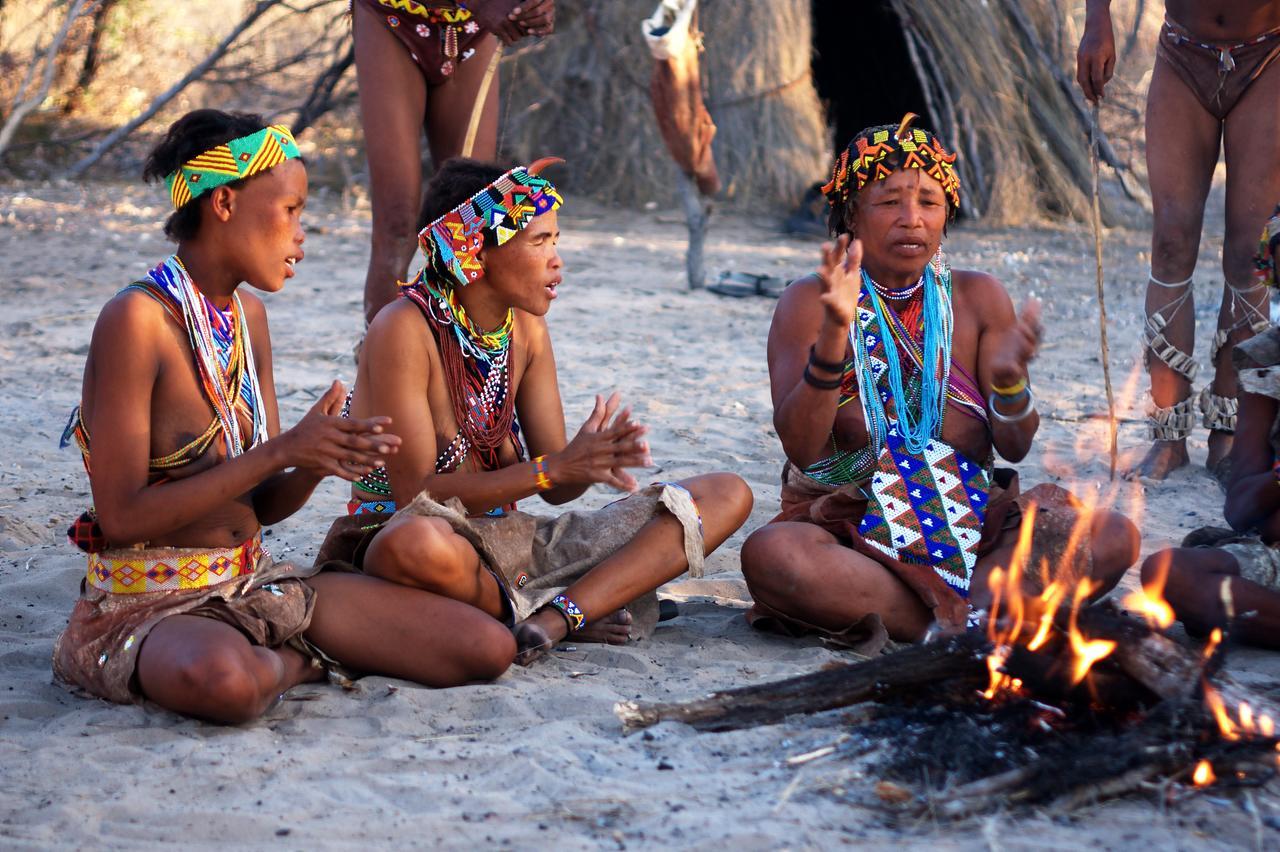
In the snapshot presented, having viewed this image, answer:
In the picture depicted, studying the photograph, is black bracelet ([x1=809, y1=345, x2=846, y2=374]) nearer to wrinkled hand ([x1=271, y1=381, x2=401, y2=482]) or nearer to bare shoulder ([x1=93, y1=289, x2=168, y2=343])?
wrinkled hand ([x1=271, y1=381, x2=401, y2=482])

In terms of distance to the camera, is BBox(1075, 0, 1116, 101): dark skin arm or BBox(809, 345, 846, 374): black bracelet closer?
BBox(809, 345, 846, 374): black bracelet

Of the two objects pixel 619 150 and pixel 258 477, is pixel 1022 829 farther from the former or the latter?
pixel 619 150

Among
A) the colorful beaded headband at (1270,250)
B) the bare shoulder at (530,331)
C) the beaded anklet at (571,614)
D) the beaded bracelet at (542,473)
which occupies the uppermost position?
the colorful beaded headband at (1270,250)

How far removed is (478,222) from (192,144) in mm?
664

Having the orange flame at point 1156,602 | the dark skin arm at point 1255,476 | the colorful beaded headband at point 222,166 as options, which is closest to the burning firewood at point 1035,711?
the orange flame at point 1156,602

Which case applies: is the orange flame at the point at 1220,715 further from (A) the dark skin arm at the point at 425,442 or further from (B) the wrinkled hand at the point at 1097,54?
(B) the wrinkled hand at the point at 1097,54

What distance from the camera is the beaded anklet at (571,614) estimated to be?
327 cm

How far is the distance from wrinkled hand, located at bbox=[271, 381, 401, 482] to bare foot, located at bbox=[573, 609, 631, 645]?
0.88 meters

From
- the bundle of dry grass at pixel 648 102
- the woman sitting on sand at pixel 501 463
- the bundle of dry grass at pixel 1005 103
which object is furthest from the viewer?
the bundle of dry grass at pixel 648 102

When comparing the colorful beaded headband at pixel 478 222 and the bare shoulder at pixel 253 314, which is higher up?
the colorful beaded headband at pixel 478 222

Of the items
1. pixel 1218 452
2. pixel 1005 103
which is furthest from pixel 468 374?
pixel 1005 103

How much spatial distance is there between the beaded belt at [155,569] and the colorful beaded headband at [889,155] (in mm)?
1777

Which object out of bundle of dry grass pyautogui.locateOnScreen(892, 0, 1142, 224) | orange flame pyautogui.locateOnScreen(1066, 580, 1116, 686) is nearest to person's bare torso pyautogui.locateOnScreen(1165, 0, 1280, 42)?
orange flame pyautogui.locateOnScreen(1066, 580, 1116, 686)

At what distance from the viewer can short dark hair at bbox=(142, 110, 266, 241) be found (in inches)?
117
